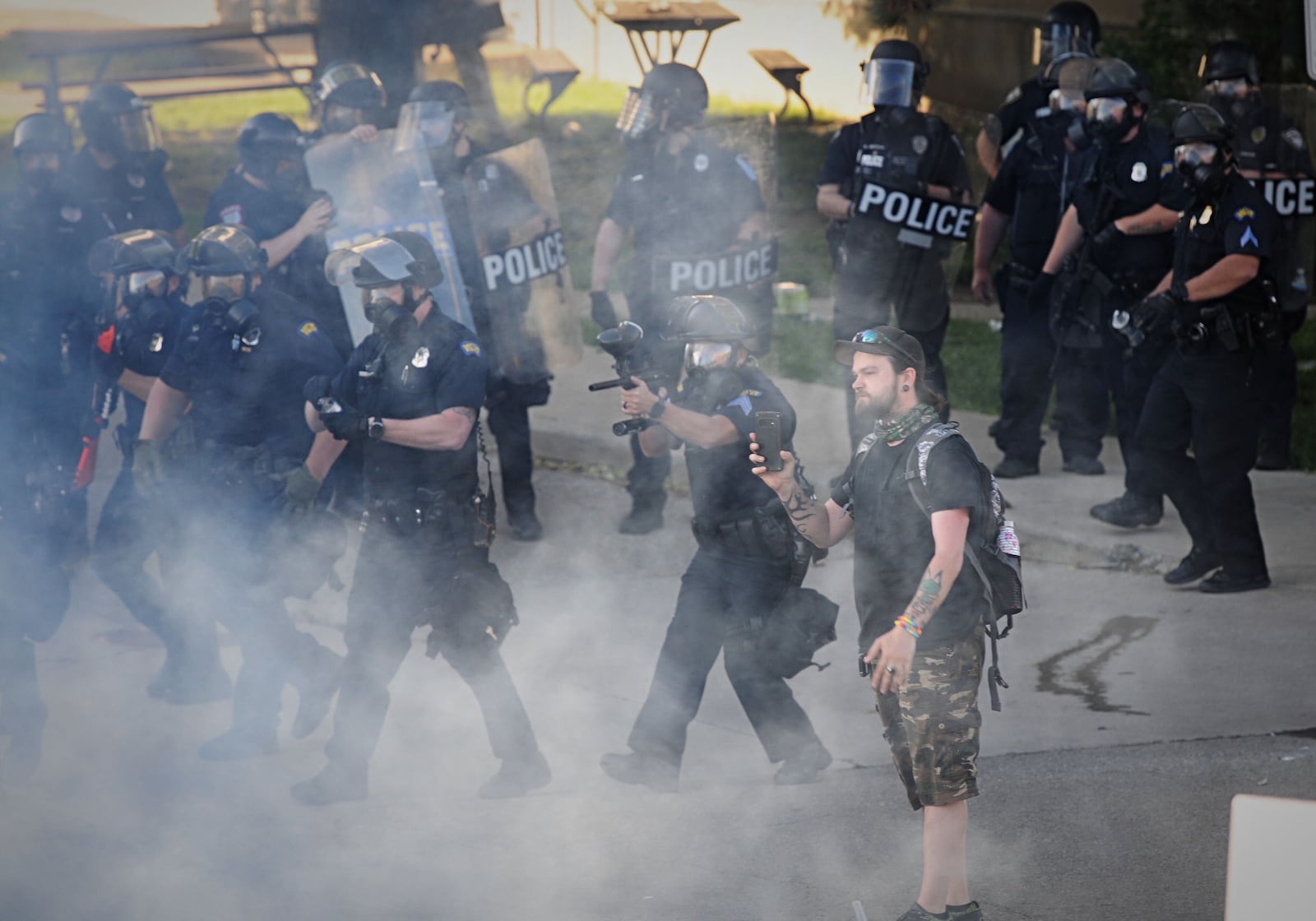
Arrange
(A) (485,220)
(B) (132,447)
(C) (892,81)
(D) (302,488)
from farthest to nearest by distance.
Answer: (C) (892,81) → (A) (485,220) → (B) (132,447) → (D) (302,488)

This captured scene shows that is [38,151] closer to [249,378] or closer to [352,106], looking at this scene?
[352,106]

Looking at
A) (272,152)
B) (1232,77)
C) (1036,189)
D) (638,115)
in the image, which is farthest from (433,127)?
(1232,77)

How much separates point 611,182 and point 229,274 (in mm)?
12080

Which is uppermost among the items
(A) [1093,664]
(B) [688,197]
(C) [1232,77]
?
(C) [1232,77]

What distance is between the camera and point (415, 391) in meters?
5.16

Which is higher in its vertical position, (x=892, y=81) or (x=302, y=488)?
(x=892, y=81)

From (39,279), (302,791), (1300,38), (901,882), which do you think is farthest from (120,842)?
(1300,38)

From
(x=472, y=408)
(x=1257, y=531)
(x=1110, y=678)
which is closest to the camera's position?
(x=472, y=408)

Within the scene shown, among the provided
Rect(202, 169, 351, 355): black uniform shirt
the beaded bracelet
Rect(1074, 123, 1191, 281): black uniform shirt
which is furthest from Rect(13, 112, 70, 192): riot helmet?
the beaded bracelet

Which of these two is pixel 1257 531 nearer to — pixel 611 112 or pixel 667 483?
pixel 667 483

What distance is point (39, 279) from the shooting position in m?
6.83

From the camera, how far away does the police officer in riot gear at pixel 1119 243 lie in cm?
733

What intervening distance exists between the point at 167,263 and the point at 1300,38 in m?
9.99

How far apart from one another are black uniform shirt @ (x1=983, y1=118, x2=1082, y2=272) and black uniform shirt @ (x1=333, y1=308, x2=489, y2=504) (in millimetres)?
3865
